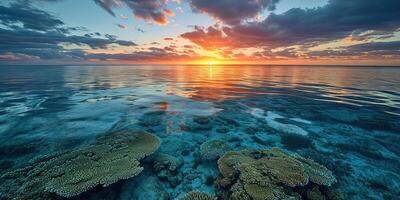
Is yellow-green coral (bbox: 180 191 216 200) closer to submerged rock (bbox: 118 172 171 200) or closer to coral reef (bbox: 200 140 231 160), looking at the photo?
submerged rock (bbox: 118 172 171 200)

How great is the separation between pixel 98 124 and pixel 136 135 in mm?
4022

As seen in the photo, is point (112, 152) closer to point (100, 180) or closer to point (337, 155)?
point (100, 180)

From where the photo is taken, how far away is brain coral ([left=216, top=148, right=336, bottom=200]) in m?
4.99

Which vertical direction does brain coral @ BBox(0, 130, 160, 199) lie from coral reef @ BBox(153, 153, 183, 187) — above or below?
above

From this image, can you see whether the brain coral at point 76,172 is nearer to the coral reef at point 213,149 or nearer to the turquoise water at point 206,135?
the turquoise water at point 206,135

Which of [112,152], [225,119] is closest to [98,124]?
[112,152]

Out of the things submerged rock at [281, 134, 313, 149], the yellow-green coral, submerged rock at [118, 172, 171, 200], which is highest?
the yellow-green coral

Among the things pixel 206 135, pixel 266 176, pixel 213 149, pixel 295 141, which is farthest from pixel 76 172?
pixel 295 141

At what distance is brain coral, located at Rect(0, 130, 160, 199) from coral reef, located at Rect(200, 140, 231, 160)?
6.91 ft

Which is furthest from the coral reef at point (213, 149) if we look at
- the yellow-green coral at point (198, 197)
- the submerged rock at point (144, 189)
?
the yellow-green coral at point (198, 197)

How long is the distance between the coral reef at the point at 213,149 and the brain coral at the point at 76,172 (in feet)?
6.91

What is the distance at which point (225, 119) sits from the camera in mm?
12828

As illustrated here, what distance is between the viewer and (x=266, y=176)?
18.1 ft

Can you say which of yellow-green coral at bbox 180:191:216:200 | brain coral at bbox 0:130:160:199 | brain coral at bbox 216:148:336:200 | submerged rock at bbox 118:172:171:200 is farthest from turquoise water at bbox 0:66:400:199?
yellow-green coral at bbox 180:191:216:200
